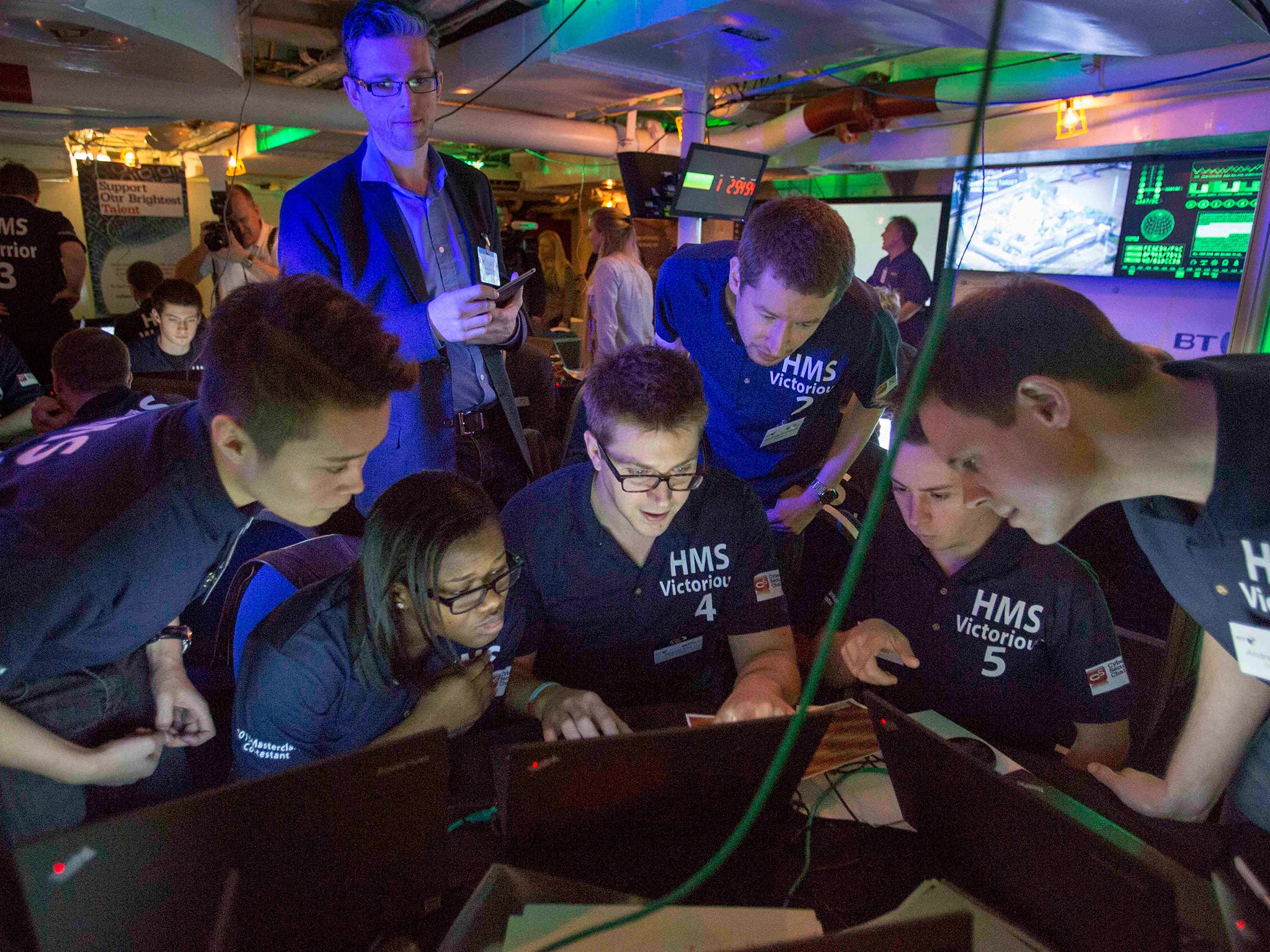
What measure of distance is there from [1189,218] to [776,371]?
4498 millimetres

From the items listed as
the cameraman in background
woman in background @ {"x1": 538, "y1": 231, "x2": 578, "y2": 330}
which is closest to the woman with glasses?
the cameraman in background

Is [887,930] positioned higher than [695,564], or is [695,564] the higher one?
[887,930]

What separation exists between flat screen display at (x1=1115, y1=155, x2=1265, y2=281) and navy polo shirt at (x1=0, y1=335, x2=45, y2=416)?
6.31 metres

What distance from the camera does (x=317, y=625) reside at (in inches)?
51.7

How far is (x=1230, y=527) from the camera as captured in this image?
0.98 m

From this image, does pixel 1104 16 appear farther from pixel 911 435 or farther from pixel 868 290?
pixel 911 435

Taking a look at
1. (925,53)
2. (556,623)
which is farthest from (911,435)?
(925,53)

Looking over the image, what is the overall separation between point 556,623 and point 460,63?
409 centimetres

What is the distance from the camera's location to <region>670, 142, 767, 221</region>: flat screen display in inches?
141

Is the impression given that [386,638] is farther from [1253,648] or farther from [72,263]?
[72,263]

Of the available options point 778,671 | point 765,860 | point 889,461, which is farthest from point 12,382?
point 889,461

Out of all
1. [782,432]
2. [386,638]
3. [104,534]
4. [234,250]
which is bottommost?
[386,638]

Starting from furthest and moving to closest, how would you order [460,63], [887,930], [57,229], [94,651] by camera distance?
1. [460,63]
2. [57,229]
3. [94,651]
4. [887,930]

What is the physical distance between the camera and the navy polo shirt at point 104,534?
0.97 metres
